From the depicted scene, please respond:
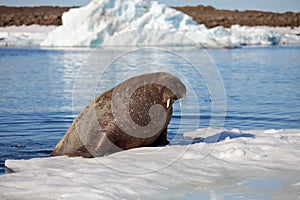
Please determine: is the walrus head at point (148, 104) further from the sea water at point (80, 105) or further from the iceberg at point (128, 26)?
the iceberg at point (128, 26)

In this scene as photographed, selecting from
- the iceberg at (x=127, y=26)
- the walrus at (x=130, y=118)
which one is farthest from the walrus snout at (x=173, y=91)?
the iceberg at (x=127, y=26)

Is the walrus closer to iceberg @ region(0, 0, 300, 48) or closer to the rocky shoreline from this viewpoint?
iceberg @ region(0, 0, 300, 48)

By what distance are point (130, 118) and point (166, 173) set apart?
1255 mm

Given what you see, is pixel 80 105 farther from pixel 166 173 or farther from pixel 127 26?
pixel 127 26

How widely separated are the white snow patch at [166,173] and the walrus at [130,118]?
0.24m

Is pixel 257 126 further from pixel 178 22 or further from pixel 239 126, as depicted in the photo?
pixel 178 22

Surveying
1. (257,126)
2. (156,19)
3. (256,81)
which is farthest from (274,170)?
(156,19)

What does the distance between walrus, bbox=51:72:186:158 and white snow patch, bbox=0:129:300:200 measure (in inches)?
9.6

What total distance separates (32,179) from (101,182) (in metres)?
0.57

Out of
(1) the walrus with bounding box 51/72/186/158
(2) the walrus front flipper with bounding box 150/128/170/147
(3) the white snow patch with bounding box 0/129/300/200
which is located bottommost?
(2) the walrus front flipper with bounding box 150/128/170/147

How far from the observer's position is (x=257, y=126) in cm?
789

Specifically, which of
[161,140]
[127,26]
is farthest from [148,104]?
[127,26]

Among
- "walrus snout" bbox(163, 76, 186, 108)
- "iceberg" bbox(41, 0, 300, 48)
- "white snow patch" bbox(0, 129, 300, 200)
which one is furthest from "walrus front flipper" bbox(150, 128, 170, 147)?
"iceberg" bbox(41, 0, 300, 48)

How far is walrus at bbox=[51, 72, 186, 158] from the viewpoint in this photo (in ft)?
18.3
